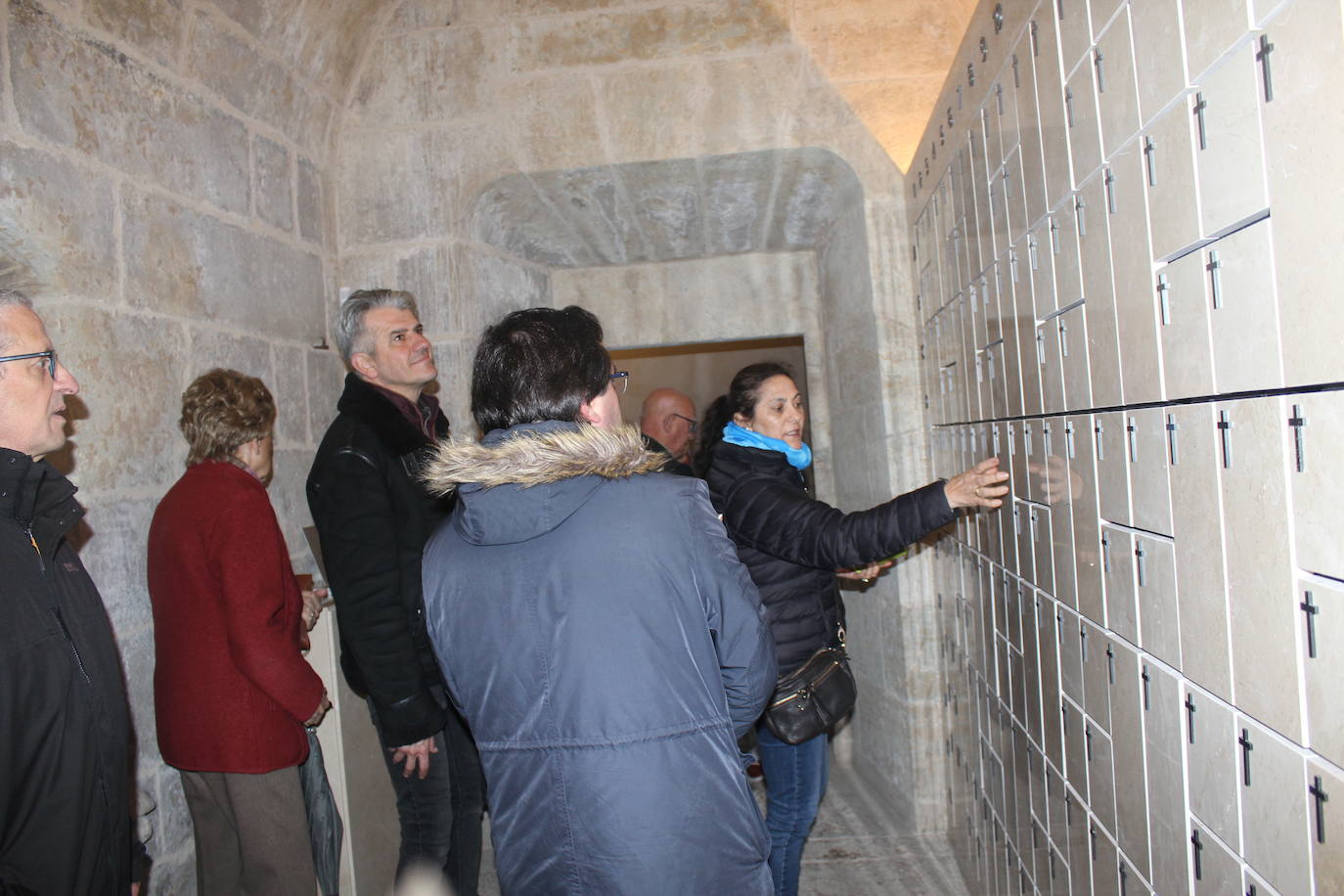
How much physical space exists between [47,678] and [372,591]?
79 centimetres

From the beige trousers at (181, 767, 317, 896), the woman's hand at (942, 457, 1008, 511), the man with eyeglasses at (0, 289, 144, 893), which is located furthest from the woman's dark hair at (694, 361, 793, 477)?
the man with eyeglasses at (0, 289, 144, 893)

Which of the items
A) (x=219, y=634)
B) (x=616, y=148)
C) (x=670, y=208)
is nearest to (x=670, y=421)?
(x=670, y=208)

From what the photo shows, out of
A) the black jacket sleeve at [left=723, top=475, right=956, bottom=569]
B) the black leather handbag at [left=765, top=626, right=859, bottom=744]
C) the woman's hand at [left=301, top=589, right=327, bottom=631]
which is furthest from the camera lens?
the woman's hand at [left=301, top=589, right=327, bottom=631]

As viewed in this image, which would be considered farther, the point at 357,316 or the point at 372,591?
the point at 357,316

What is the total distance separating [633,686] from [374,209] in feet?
8.43

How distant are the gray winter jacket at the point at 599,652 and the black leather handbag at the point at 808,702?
2.87 ft

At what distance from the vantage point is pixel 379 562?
84.2 inches

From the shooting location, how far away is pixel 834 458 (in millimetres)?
4258

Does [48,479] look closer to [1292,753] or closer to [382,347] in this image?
[382,347]

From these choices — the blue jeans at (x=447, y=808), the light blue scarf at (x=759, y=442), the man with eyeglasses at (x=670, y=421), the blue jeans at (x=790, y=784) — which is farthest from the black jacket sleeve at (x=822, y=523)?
the man with eyeglasses at (x=670, y=421)

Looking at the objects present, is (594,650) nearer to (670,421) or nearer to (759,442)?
(759,442)

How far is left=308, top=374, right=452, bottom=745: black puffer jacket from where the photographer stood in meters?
2.13

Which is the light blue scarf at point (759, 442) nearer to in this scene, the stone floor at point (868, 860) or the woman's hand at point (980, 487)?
the woman's hand at point (980, 487)

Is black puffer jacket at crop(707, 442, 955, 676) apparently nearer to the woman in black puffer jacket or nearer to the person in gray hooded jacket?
the woman in black puffer jacket
